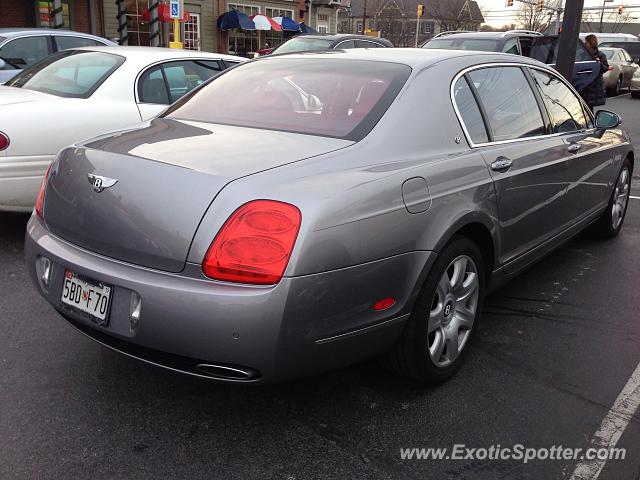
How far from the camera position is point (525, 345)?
11.4 ft

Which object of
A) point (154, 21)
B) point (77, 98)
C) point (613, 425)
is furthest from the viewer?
point (154, 21)

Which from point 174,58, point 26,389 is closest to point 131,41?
point 174,58

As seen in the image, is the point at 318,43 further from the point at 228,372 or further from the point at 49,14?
the point at 49,14

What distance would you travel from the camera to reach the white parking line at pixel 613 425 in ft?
8.01

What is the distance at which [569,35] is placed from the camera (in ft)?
27.4

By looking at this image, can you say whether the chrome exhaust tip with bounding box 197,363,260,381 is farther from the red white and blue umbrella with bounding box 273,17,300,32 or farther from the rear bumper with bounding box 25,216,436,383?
the red white and blue umbrella with bounding box 273,17,300,32

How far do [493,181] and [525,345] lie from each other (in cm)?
97

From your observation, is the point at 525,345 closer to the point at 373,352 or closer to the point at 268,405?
the point at 373,352

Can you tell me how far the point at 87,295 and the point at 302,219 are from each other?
0.94 m

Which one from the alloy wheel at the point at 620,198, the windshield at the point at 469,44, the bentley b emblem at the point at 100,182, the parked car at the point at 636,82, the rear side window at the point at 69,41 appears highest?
the windshield at the point at 469,44

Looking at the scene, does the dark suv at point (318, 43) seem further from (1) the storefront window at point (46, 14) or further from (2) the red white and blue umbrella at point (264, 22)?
(2) the red white and blue umbrella at point (264, 22)

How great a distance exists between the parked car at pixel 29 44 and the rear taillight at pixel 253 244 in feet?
23.9

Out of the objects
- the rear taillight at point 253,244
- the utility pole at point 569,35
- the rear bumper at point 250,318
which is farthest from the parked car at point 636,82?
the rear taillight at point 253,244

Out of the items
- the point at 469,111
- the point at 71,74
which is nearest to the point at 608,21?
the point at 71,74
